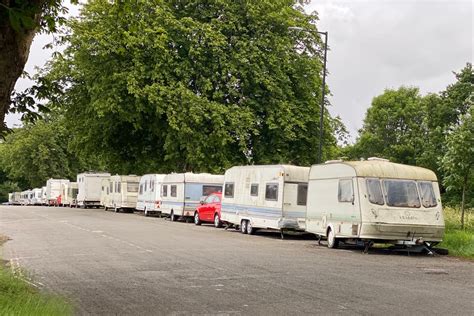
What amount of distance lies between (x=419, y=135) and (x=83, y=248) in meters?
58.0

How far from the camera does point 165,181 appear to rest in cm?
3809

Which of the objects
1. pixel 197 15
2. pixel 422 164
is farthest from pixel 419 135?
pixel 197 15

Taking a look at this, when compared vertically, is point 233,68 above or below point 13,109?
above

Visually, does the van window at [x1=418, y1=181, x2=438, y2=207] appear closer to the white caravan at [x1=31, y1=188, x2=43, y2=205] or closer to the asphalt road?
the asphalt road

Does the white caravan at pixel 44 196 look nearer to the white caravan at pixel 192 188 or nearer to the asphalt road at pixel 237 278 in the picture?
the white caravan at pixel 192 188

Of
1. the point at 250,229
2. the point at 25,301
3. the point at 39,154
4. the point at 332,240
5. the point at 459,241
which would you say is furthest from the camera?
the point at 39,154

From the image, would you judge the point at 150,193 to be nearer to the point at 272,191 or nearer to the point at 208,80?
the point at 208,80

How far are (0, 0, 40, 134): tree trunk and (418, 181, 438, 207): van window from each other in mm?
14330

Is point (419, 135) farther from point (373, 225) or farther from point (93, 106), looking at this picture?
point (373, 225)

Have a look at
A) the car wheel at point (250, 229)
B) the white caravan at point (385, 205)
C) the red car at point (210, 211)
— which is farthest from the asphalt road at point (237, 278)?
the red car at point (210, 211)

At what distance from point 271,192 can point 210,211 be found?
7.65m

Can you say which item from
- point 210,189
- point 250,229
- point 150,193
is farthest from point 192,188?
point 250,229

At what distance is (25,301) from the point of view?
834 centimetres

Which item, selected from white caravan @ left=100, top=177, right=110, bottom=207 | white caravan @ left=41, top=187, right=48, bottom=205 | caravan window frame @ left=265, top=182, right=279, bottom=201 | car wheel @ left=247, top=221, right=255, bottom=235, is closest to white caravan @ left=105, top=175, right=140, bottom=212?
white caravan @ left=100, top=177, right=110, bottom=207
